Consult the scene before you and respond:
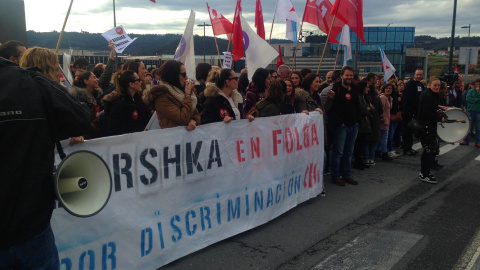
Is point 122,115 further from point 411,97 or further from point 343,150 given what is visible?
point 411,97

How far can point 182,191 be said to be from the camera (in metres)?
3.86

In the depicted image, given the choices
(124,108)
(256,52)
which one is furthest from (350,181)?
(124,108)

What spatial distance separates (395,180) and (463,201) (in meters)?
1.31

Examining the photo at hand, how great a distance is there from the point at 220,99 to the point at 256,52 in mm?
1488

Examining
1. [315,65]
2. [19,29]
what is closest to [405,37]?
[315,65]

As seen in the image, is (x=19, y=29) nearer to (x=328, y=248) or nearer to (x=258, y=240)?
(x=258, y=240)

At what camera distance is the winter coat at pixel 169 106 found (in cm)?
394

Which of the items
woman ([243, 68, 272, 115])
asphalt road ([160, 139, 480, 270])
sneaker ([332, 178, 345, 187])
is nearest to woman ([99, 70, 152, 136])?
asphalt road ([160, 139, 480, 270])

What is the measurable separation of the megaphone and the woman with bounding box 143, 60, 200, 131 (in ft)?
5.01

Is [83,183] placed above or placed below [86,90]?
below

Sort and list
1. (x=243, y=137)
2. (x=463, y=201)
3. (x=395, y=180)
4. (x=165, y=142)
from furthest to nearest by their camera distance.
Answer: (x=395, y=180) → (x=463, y=201) → (x=243, y=137) → (x=165, y=142)

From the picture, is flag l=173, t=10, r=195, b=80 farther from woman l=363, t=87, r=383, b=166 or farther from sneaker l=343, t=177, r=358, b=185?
woman l=363, t=87, r=383, b=166

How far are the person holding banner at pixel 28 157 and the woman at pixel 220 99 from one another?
2.69 meters

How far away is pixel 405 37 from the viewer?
68625 mm
